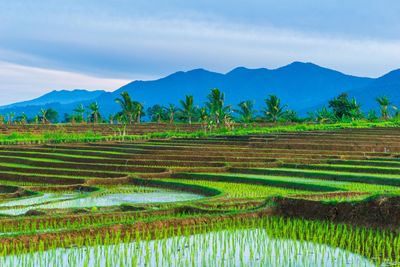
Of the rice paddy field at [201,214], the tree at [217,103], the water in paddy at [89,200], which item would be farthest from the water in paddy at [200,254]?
the tree at [217,103]

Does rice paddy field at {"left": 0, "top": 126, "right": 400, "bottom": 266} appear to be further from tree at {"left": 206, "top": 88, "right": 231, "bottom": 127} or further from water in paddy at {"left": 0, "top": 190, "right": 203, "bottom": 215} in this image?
tree at {"left": 206, "top": 88, "right": 231, "bottom": 127}

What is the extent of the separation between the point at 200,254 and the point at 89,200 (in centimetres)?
688

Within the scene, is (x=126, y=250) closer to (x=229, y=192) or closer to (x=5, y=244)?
(x=5, y=244)

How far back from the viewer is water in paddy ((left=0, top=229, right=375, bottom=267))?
6730 mm

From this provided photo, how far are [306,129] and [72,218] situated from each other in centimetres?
3239

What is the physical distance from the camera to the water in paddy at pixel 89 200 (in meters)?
12.4

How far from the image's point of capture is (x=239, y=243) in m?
8.02

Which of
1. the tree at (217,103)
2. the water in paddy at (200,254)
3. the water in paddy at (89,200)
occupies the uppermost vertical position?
the tree at (217,103)

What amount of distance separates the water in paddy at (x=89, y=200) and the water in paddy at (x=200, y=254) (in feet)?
16.1

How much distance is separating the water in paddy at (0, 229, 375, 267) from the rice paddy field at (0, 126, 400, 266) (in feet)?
0.05

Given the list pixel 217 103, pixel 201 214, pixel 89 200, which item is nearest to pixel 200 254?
pixel 201 214

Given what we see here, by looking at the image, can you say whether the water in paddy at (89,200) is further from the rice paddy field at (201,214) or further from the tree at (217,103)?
the tree at (217,103)

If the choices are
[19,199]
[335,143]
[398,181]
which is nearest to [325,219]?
[398,181]

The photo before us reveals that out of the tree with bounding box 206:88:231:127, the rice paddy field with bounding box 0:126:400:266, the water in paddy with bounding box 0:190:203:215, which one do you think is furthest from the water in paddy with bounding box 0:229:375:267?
the tree with bounding box 206:88:231:127
